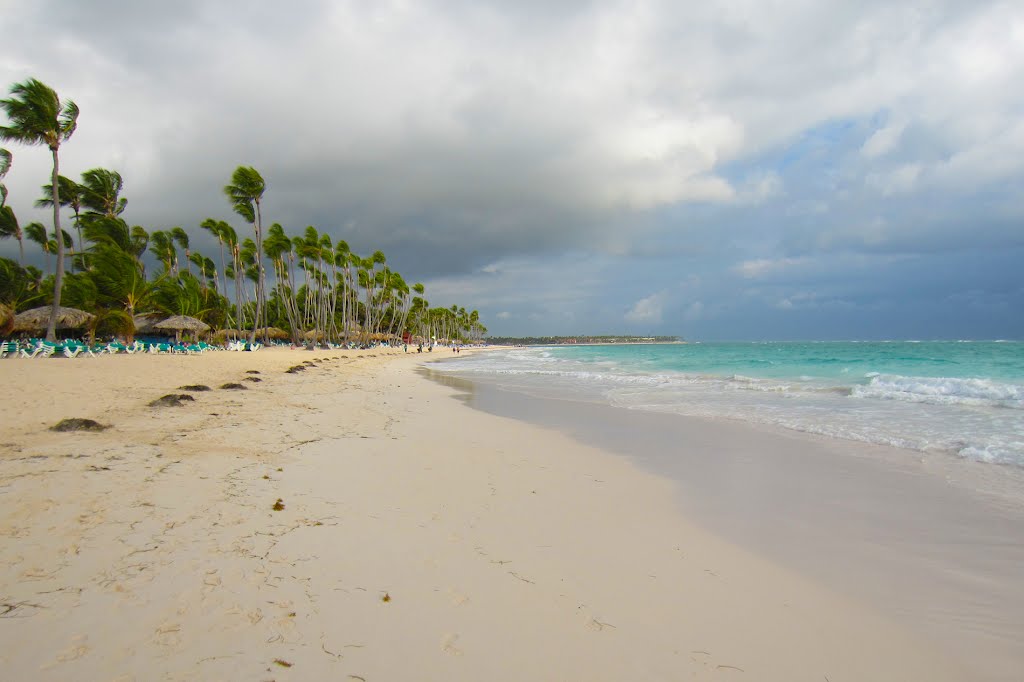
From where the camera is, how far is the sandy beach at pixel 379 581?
2.30 meters

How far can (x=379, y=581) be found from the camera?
3000mm

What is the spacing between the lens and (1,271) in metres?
34.2

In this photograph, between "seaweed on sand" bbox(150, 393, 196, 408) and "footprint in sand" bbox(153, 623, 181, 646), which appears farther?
"seaweed on sand" bbox(150, 393, 196, 408)

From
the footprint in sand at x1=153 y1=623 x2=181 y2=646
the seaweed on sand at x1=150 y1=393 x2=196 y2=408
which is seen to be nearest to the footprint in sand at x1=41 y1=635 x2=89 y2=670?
the footprint in sand at x1=153 y1=623 x2=181 y2=646

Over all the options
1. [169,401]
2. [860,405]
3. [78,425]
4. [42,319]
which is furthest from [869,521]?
[42,319]

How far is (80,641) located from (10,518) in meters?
2.14

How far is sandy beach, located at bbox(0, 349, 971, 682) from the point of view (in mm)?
2297

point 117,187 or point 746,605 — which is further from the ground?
point 117,187

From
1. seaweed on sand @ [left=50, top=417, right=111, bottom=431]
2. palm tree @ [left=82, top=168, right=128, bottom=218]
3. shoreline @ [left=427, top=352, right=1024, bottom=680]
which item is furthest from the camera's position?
palm tree @ [left=82, top=168, right=128, bottom=218]

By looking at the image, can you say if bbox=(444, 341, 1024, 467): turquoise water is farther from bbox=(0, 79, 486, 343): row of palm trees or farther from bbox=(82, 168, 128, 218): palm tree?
bbox=(82, 168, 128, 218): palm tree

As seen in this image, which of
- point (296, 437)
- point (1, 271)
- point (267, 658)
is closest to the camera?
point (267, 658)

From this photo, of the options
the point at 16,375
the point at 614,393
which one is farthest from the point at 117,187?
the point at 614,393

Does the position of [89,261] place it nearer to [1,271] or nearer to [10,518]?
[1,271]

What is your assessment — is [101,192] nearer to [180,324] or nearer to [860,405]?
[180,324]
